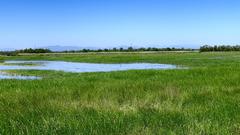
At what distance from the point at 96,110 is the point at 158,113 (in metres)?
1.45

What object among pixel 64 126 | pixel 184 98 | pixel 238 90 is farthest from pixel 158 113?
pixel 238 90

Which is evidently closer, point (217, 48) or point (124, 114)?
point (124, 114)

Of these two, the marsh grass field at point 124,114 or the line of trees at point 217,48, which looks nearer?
the marsh grass field at point 124,114

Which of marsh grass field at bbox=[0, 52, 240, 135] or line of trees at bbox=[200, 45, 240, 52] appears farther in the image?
line of trees at bbox=[200, 45, 240, 52]

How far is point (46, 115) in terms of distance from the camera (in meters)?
9.67

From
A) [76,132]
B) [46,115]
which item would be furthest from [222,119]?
[46,115]

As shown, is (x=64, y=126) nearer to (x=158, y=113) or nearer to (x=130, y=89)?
(x=158, y=113)

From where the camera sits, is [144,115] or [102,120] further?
[144,115]

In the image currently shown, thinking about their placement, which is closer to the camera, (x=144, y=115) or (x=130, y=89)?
(x=144, y=115)

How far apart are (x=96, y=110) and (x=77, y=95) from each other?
4.52 metres

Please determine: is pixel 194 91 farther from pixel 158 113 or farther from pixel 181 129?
pixel 181 129

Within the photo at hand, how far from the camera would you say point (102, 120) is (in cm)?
874

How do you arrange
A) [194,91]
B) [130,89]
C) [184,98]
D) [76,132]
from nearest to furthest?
[76,132] → [184,98] → [194,91] → [130,89]

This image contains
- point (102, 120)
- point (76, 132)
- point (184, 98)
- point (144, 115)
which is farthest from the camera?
point (184, 98)
